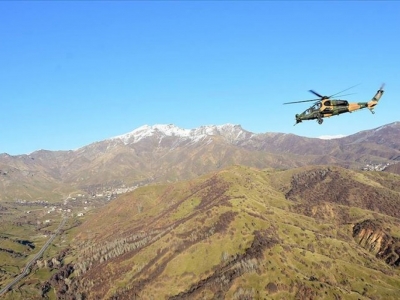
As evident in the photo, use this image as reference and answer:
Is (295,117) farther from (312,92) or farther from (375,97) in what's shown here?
(375,97)

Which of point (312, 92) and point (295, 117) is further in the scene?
point (295, 117)

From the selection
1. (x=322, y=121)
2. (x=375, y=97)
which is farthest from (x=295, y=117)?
(x=375, y=97)

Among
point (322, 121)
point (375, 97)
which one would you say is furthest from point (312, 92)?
point (375, 97)

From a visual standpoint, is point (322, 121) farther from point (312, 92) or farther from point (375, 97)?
point (375, 97)

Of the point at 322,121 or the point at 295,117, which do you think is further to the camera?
the point at 295,117

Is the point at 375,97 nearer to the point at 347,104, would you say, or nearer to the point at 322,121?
the point at 347,104

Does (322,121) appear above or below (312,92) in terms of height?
below
